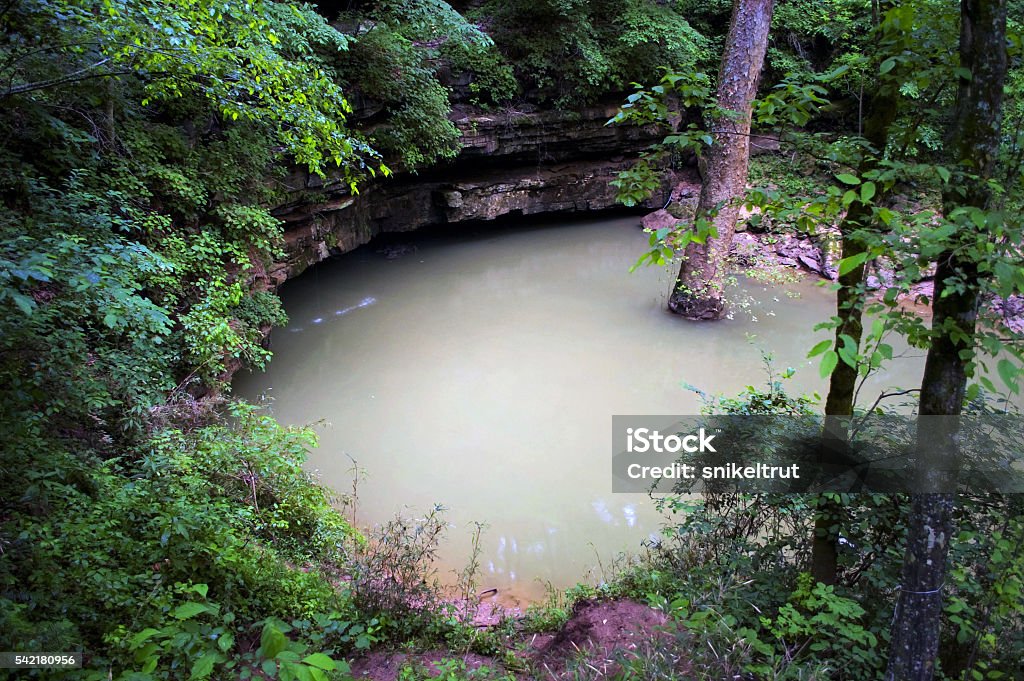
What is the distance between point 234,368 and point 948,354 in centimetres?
538

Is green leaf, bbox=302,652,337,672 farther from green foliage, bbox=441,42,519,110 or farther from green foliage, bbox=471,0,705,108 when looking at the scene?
green foliage, bbox=471,0,705,108

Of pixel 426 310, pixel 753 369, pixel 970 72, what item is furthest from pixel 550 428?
pixel 970 72

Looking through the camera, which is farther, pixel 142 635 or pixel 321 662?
pixel 142 635

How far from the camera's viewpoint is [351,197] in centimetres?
830

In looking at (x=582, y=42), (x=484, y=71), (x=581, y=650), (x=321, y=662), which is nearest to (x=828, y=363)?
(x=321, y=662)

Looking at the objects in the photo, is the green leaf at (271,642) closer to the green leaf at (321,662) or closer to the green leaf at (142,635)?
the green leaf at (321,662)

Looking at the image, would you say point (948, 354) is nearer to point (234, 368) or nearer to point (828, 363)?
point (828, 363)

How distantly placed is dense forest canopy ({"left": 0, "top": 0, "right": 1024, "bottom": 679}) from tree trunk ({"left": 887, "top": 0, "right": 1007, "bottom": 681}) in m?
0.04

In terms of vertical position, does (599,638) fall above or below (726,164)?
below

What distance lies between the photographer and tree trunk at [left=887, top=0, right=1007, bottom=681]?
5.28ft

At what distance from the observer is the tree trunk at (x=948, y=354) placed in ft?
5.28

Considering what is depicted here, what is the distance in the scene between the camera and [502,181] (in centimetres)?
1058
